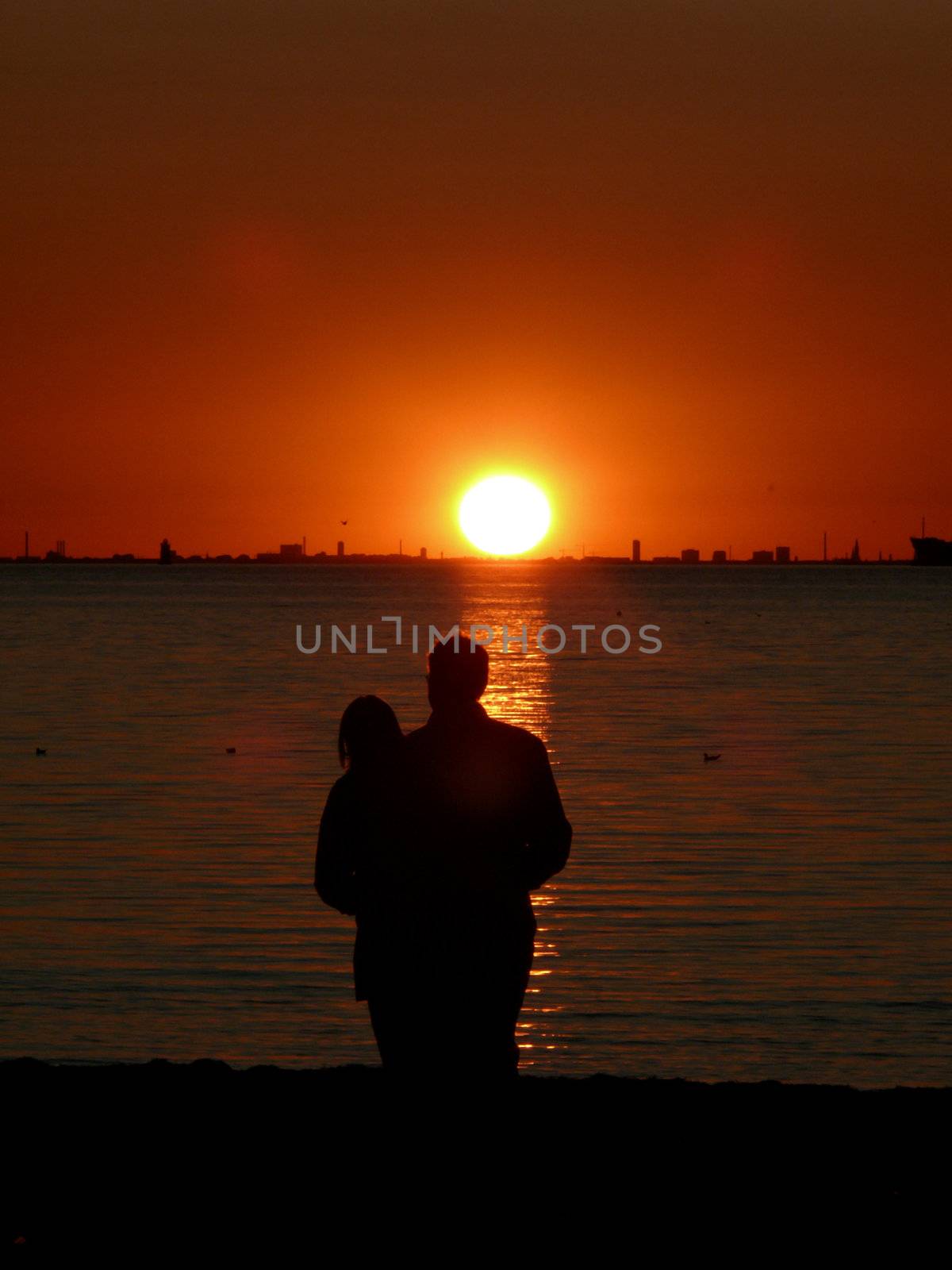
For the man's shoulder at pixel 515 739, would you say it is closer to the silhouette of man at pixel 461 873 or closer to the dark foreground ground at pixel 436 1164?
the silhouette of man at pixel 461 873

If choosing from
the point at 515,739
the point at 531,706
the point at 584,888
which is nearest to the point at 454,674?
the point at 515,739

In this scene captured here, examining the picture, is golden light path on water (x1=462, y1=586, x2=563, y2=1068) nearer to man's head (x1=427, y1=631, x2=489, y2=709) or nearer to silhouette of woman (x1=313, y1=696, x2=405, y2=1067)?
silhouette of woman (x1=313, y1=696, x2=405, y2=1067)

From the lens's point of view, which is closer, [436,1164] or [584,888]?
[436,1164]

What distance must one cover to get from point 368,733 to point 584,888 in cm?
1517

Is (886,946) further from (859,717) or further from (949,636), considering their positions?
(949,636)

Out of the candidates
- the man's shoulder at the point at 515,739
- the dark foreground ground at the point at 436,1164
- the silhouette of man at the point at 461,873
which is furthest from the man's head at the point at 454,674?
the dark foreground ground at the point at 436,1164

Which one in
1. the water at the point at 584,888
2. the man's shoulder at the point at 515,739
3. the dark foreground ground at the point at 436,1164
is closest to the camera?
the man's shoulder at the point at 515,739

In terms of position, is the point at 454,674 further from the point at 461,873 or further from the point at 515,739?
the point at 461,873

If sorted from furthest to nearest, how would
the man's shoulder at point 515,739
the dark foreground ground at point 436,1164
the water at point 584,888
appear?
the water at point 584,888 < the dark foreground ground at point 436,1164 < the man's shoulder at point 515,739

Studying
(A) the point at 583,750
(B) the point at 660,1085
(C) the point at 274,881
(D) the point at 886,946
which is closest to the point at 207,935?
(C) the point at 274,881

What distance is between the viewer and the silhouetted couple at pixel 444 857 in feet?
19.6

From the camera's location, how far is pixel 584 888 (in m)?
20.9

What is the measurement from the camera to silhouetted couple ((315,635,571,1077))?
5977 millimetres

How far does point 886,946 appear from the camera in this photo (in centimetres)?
1781
